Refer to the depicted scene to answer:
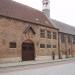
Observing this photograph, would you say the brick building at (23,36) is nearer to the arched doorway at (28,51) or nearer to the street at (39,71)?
the arched doorway at (28,51)

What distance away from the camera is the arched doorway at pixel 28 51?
34.1m

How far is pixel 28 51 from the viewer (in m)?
35.6

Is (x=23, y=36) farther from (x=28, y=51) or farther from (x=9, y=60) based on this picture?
(x=9, y=60)

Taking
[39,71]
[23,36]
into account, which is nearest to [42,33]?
[23,36]

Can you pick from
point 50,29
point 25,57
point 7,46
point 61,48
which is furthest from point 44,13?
point 7,46

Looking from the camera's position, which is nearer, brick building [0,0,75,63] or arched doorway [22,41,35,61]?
brick building [0,0,75,63]

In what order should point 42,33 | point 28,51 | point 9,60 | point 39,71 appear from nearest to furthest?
point 39,71 → point 9,60 → point 28,51 → point 42,33

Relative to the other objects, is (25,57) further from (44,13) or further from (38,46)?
(44,13)

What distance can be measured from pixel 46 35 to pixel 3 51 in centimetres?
1344

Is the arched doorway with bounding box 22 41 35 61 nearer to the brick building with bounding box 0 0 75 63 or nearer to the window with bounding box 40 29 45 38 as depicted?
the brick building with bounding box 0 0 75 63

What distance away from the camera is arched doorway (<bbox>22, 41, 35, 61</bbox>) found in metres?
34.1

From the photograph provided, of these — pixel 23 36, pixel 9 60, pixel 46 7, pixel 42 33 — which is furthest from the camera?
pixel 46 7

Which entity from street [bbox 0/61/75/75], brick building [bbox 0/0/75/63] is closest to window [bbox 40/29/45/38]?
brick building [bbox 0/0/75/63]

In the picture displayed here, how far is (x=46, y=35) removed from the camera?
132 ft
